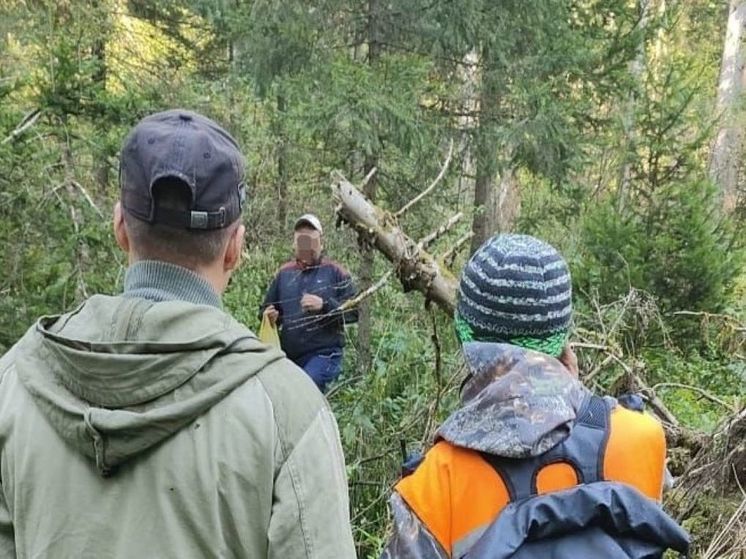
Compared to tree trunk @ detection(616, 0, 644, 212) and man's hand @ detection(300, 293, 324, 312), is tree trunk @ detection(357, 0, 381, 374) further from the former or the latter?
tree trunk @ detection(616, 0, 644, 212)

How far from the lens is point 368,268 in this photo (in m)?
7.67

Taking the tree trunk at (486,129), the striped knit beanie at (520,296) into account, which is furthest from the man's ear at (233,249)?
the tree trunk at (486,129)

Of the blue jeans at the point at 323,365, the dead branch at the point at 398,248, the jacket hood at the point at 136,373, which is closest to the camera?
the jacket hood at the point at 136,373

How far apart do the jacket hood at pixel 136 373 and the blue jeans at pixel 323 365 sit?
4948mm

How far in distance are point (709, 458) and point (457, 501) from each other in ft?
8.79

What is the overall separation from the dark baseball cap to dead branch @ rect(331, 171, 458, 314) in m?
3.33

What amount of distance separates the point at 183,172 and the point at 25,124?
17.3 feet

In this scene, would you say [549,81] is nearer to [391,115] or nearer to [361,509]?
[391,115]

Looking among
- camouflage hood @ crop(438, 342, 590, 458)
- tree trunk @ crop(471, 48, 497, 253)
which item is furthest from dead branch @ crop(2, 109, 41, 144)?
camouflage hood @ crop(438, 342, 590, 458)

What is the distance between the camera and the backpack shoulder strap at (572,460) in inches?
Result: 64.2

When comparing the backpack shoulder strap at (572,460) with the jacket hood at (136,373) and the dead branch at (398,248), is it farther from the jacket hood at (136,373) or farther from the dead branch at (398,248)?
the dead branch at (398,248)

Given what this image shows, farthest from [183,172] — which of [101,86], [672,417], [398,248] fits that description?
[101,86]

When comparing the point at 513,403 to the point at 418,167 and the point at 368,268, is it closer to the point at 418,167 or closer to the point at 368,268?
the point at 368,268

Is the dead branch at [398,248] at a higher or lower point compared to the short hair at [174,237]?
lower
